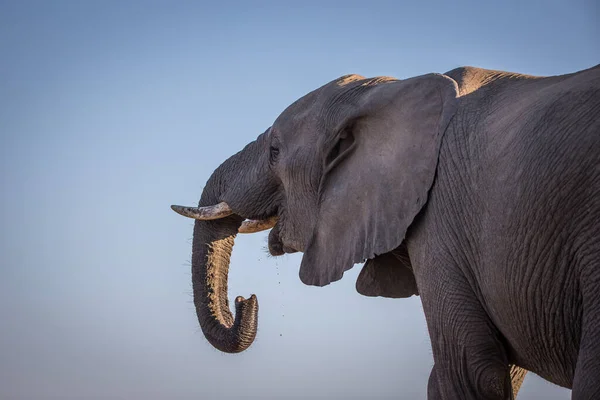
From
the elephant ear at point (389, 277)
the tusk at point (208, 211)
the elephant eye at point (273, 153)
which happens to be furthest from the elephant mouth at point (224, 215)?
the elephant ear at point (389, 277)

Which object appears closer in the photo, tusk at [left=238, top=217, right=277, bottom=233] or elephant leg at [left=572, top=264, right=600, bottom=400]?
elephant leg at [left=572, top=264, right=600, bottom=400]

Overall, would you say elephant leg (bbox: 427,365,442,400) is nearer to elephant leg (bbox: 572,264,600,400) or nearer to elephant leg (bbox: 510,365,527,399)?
elephant leg (bbox: 510,365,527,399)

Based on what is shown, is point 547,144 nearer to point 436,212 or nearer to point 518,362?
point 436,212

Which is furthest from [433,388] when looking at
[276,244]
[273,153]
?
[273,153]

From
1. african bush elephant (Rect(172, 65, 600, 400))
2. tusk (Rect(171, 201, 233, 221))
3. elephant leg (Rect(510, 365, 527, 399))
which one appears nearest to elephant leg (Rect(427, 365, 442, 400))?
african bush elephant (Rect(172, 65, 600, 400))

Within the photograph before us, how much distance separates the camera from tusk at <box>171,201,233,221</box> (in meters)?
5.89

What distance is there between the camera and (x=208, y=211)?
A: 5918mm

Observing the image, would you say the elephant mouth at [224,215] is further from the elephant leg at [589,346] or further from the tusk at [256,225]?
the elephant leg at [589,346]

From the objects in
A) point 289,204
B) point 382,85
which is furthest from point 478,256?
point 289,204

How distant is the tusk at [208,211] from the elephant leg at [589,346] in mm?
2879

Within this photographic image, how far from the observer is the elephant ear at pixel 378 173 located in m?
4.31

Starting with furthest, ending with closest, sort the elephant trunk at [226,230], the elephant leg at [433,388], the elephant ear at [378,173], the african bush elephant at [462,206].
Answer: the elephant trunk at [226,230]
the elephant leg at [433,388]
the elephant ear at [378,173]
the african bush elephant at [462,206]

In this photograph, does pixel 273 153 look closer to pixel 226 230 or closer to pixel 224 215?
pixel 224 215

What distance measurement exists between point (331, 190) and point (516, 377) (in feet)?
4.22
